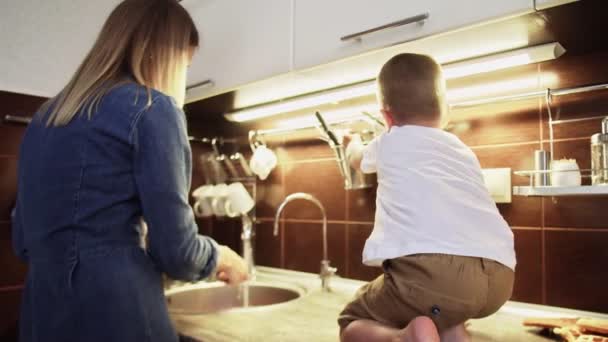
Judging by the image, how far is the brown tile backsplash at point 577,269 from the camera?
3.48 ft

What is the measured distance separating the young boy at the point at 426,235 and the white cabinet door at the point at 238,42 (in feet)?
1.21

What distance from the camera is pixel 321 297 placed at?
1358mm

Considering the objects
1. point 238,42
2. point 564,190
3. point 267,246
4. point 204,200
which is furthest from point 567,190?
point 204,200

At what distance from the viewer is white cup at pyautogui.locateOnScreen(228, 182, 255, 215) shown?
→ 1688mm

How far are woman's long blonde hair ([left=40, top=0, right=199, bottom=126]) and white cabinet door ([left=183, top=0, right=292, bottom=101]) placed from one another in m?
0.34

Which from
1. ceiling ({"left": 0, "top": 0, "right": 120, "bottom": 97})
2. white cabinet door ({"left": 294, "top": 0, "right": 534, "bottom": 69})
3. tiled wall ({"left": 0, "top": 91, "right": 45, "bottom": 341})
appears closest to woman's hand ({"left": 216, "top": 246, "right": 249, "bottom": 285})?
white cabinet door ({"left": 294, "top": 0, "right": 534, "bottom": 69})

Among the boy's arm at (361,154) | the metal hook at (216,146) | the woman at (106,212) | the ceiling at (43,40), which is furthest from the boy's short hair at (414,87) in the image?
the ceiling at (43,40)

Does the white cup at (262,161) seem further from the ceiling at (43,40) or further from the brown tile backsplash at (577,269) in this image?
the brown tile backsplash at (577,269)

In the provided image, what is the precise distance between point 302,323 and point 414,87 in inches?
22.6

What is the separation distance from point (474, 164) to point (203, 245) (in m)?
0.54

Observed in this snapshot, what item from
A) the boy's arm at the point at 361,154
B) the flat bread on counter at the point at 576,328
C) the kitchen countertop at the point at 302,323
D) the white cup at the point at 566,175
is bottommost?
the kitchen countertop at the point at 302,323

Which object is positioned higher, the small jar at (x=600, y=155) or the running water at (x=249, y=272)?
the small jar at (x=600, y=155)

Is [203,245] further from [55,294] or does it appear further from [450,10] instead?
[450,10]

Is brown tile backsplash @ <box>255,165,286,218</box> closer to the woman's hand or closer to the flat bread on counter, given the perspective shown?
the woman's hand
